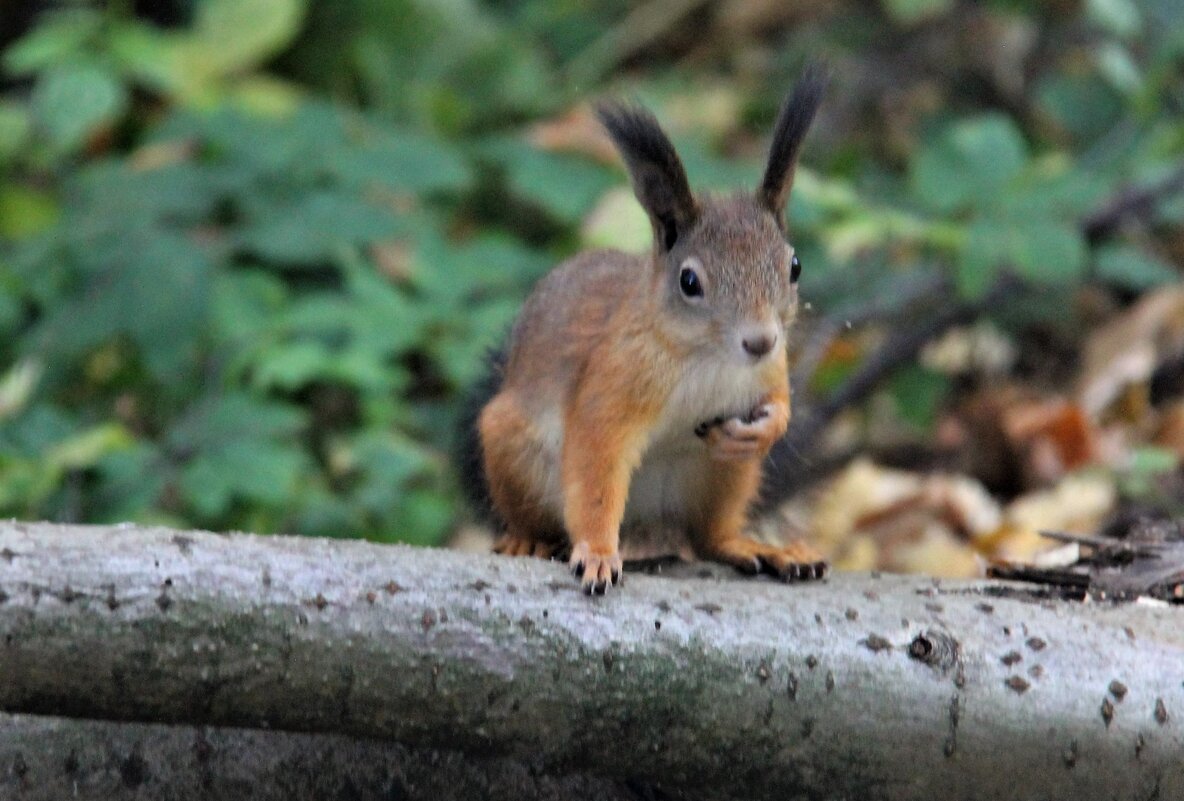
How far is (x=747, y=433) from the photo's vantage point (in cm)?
183

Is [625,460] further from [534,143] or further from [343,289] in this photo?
[534,143]

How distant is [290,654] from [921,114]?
4021 millimetres

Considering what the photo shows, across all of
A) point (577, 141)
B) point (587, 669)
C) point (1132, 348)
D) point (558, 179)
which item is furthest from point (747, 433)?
point (1132, 348)

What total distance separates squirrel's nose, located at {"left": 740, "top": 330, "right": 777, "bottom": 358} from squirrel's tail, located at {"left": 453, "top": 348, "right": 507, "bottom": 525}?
55 cm

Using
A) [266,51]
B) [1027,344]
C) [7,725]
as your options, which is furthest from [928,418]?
[7,725]

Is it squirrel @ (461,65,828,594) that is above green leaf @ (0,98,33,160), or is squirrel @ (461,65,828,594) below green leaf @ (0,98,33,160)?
below

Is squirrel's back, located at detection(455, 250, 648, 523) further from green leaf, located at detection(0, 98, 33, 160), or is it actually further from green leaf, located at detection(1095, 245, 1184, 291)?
green leaf, located at detection(0, 98, 33, 160)

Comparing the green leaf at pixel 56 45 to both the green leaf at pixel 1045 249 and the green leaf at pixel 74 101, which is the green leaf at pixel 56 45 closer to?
the green leaf at pixel 74 101

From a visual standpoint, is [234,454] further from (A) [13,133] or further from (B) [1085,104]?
(B) [1085,104]

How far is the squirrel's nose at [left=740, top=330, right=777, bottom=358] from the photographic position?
5.80 ft

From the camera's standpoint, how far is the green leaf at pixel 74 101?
323cm

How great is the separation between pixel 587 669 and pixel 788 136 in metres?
0.72

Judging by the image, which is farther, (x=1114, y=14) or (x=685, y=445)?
(x=1114, y=14)

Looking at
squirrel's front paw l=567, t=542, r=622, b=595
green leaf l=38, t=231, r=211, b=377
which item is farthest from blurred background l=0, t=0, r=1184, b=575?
squirrel's front paw l=567, t=542, r=622, b=595
